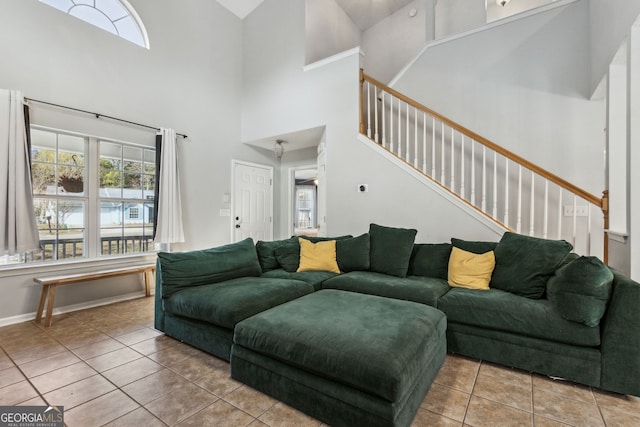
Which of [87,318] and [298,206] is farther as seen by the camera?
[298,206]

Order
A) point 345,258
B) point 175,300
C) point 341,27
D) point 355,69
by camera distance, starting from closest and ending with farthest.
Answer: point 175,300 < point 345,258 < point 355,69 < point 341,27

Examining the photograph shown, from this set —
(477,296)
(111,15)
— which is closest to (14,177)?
(111,15)

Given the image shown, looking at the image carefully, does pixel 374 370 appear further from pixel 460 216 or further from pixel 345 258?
pixel 460 216

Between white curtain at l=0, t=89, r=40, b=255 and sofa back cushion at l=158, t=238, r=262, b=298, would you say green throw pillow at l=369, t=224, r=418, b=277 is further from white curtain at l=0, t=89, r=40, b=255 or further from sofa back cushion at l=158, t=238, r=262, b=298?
white curtain at l=0, t=89, r=40, b=255

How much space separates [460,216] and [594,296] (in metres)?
1.70

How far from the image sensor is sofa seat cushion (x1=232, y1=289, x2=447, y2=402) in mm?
1384

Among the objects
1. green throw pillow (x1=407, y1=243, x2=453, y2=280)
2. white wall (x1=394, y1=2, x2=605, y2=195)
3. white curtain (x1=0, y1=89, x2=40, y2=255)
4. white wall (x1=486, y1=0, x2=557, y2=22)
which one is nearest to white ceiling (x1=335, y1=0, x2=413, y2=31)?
white wall (x1=486, y1=0, x2=557, y2=22)

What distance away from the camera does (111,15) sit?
149 inches

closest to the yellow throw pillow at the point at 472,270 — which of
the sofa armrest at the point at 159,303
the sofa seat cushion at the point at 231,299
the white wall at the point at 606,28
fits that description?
the sofa seat cushion at the point at 231,299

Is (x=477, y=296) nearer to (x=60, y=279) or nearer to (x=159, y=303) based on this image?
(x=159, y=303)

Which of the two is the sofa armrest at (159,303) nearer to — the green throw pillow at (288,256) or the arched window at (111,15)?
the green throw pillow at (288,256)

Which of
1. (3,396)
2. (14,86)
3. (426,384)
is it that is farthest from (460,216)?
(14,86)

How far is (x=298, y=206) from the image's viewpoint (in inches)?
456

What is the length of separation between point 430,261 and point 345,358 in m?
1.87
